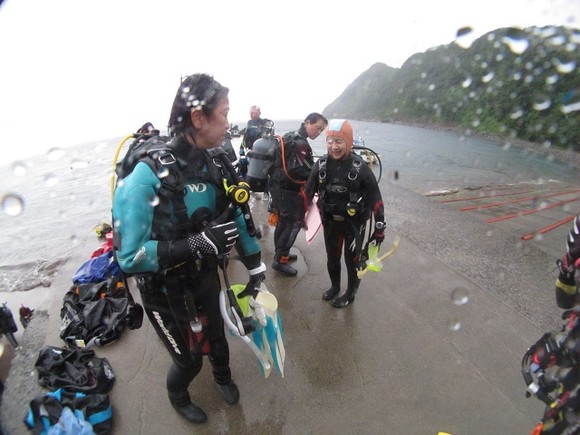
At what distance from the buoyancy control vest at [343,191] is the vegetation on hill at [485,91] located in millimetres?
15449

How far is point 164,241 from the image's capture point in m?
1.58

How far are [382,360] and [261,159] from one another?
250 centimetres

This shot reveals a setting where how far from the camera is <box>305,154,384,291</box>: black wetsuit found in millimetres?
2879

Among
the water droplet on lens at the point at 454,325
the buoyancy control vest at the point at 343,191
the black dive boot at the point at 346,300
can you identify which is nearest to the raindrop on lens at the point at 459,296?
the water droplet on lens at the point at 454,325

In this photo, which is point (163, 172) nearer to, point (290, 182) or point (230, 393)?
point (230, 393)

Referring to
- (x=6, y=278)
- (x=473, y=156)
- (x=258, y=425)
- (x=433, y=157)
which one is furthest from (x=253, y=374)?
(x=473, y=156)

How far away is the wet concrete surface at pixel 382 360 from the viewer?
2113 mm

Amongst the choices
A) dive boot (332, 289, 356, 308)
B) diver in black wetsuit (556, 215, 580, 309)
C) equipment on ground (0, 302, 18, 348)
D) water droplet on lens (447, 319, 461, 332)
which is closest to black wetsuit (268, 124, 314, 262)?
dive boot (332, 289, 356, 308)

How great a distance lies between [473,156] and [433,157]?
4.88 metres

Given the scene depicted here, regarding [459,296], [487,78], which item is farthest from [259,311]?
[487,78]

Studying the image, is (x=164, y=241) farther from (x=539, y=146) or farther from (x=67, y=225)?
(x=539, y=146)

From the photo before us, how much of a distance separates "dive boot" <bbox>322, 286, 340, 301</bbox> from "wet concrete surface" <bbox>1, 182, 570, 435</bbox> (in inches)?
2.7

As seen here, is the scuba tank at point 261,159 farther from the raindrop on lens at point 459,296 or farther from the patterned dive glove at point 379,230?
the raindrop on lens at point 459,296

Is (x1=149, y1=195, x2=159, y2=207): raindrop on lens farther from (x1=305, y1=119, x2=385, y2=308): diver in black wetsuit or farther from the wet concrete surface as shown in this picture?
(x1=305, y1=119, x2=385, y2=308): diver in black wetsuit
